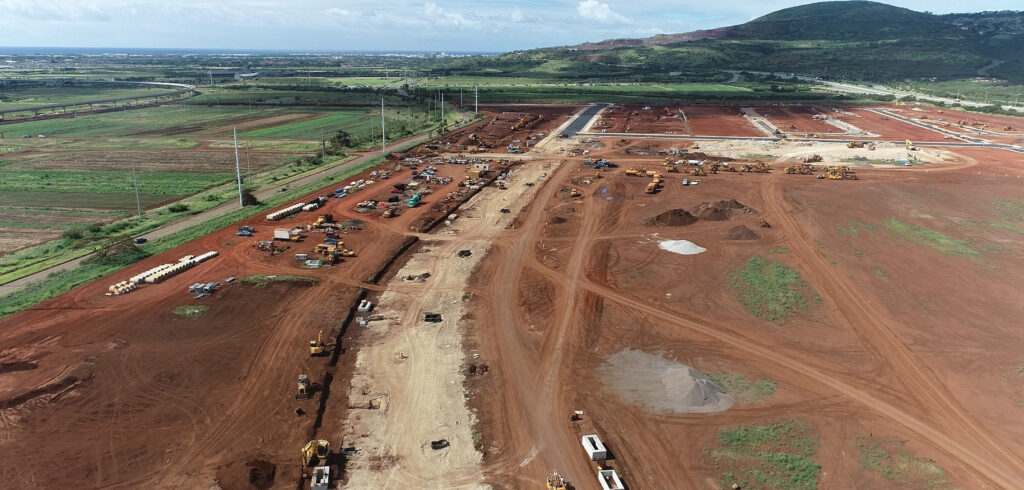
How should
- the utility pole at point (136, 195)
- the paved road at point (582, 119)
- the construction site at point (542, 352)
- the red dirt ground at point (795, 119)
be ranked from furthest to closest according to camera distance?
the red dirt ground at point (795, 119) → the paved road at point (582, 119) → the utility pole at point (136, 195) → the construction site at point (542, 352)

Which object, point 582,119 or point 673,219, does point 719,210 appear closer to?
point 673,219

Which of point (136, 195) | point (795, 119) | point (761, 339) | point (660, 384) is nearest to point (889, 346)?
point (761, 339)

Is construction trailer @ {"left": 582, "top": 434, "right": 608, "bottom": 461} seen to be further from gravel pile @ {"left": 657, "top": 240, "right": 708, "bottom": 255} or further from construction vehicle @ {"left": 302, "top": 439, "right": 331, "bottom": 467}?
gravel pile @ {"left": 657, "top": 240, "right": 708, "bottom": 255}

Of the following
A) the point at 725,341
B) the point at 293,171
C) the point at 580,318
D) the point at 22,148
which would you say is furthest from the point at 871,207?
the point at 22,148

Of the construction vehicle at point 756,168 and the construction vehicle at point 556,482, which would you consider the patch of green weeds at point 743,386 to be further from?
the construction vehicle at point 756,168

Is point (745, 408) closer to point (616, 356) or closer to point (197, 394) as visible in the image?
point (616, 356)

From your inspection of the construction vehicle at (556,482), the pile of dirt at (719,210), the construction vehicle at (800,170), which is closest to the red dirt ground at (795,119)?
the construction vehicle at (800,170)
